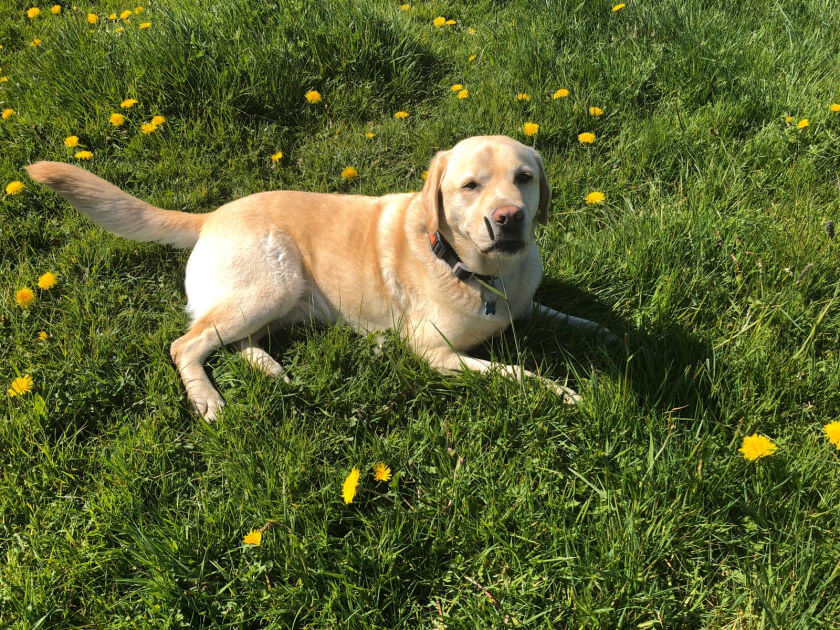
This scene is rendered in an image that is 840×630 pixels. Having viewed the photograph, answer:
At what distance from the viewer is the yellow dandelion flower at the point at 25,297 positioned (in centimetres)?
265

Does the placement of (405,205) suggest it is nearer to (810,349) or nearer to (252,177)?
(252,177)

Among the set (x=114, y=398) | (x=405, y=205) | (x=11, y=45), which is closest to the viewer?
(x=114, y=398)

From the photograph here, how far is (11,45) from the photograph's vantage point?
16.2 ft

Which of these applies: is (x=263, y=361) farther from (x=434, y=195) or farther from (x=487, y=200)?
(x=487, y=200)

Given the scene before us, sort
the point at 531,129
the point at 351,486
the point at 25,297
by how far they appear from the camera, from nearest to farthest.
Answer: the point at 351,486 → the point at 25,297 → the point at 531,129

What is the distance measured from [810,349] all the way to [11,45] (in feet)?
20.5

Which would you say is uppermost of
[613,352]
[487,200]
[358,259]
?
[487,200]

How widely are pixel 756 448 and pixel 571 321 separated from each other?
1043 millimetres

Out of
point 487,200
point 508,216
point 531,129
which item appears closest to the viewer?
point 508,216

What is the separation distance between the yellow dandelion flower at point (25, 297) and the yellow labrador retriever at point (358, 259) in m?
0.49

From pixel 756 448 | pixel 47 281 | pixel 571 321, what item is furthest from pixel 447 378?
pixel 47 281

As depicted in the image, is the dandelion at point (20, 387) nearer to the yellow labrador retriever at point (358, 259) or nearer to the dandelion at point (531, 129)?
the yellow labrador retriever at point (358, 259)

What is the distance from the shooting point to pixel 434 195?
2.39 metres

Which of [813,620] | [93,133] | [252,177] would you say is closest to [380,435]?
[813,620]
